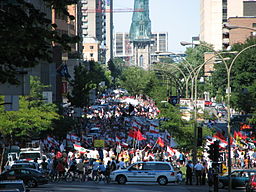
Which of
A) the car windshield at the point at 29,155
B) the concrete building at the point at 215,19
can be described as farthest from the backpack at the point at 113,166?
the concrete building at the point at 215,19

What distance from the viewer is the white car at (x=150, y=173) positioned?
1535 inches

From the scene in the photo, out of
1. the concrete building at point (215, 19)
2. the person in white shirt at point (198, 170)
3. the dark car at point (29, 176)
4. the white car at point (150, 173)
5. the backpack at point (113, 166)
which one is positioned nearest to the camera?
the dark car at point (29, 176)

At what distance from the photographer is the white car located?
39000 mm

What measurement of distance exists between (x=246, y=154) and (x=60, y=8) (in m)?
39.0

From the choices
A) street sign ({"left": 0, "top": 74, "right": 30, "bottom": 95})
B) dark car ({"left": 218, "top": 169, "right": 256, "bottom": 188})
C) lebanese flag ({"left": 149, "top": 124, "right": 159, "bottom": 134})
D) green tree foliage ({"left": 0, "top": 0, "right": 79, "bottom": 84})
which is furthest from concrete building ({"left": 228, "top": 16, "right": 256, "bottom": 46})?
green tree foliage ({"left": 0, "top": 0, "right": 79, "bottom": 84})

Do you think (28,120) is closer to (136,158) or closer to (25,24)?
(136,158)

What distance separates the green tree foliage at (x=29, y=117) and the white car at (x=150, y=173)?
1189 cm

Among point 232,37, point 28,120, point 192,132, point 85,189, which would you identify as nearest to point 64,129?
point 28,120

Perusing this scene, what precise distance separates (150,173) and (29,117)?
51.3ft

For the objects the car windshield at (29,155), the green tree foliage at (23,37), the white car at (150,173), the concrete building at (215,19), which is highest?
the concrete building at (215,19)

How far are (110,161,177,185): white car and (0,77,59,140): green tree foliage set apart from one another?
39.0 feet

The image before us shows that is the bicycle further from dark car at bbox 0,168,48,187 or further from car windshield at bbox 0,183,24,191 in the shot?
car windshield at bbox 0,183,24,191

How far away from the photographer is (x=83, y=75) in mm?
97500

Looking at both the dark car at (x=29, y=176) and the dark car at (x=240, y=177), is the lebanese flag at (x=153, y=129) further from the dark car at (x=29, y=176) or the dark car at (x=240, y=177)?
the dark car at (x=29, y=176)
